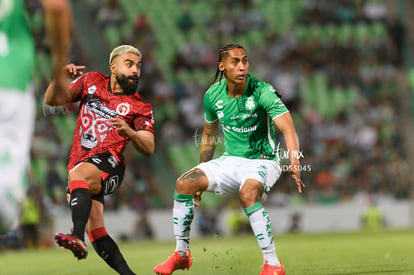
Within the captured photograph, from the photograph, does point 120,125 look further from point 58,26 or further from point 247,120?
point 58,26

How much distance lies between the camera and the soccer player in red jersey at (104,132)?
6684 mm

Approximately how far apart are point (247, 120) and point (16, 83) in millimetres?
3640

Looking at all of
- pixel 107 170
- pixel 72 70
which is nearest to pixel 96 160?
pixel 107 170

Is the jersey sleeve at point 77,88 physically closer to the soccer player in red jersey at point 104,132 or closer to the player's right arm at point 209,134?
the soccer player in red jersey at point 104,132

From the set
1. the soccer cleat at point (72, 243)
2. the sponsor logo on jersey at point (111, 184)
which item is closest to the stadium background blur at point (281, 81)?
the sponsor logo on jersey at point (111, 184)

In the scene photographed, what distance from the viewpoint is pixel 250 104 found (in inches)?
291

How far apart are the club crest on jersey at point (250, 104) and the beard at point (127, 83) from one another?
3.74 feet

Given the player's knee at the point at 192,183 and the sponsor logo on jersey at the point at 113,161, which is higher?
the sponsor logo on jersey at the point at 113,161

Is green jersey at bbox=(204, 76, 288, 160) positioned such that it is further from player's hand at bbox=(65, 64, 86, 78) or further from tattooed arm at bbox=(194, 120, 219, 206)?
player's hand at bbox=(65, 64, 86, 78)

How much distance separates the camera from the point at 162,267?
23.6 ft

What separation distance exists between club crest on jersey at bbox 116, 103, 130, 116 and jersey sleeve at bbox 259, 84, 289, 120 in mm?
1316

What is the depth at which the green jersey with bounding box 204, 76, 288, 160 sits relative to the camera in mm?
7406

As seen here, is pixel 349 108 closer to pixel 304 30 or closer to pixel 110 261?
pixel 304 30

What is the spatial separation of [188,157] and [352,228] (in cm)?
525
